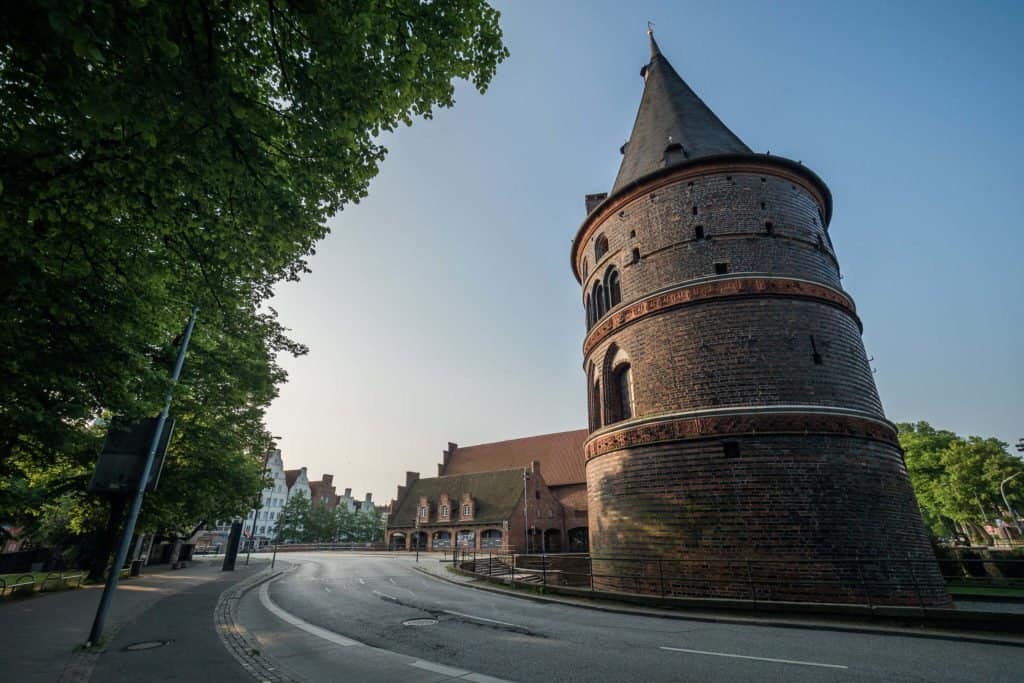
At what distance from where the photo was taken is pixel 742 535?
11.2 metres

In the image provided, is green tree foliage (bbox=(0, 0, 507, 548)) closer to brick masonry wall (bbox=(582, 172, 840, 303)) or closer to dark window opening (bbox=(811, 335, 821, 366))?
brick masonry wall (bbox=(582, 172, 840, 303))

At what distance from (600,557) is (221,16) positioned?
14.4 meters

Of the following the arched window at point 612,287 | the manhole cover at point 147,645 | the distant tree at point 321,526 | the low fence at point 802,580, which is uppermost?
the arched window at point 612,287

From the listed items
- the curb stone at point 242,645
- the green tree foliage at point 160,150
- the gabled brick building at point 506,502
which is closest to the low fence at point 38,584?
the curb stone at point 242,645

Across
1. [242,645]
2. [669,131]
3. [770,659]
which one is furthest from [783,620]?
[669,131]

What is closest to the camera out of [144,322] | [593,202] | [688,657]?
[688,657]

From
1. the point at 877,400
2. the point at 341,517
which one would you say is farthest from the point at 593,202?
the point at 341,517

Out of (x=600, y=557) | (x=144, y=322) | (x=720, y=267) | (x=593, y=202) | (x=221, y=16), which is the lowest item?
(x=600, y=557)

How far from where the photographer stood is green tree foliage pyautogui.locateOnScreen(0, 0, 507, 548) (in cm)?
433

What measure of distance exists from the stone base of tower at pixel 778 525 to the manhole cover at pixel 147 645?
10114mm

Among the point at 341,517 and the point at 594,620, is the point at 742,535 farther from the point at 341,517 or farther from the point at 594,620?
the point at 341,517

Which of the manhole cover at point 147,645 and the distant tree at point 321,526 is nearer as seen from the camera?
the manhole cover at point 147,645

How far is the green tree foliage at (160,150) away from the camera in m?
4.33

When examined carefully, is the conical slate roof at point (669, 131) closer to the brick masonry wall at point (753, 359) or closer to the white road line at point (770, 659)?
the brick masonry wall at point (753, 359)
